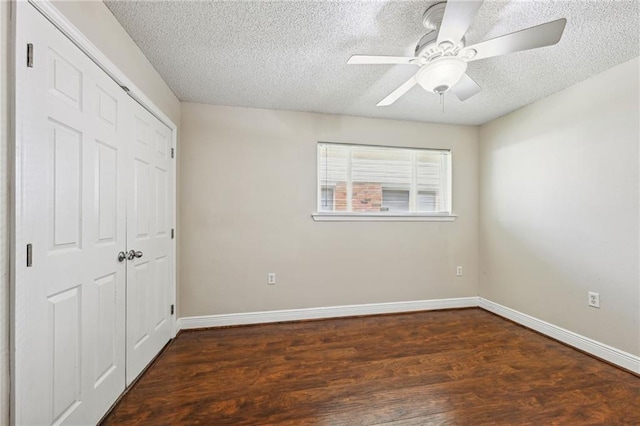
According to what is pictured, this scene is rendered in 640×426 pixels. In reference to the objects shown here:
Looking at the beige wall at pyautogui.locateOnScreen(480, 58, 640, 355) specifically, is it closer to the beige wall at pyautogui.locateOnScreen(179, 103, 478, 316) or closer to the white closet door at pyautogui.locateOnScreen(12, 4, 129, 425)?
the beige wall at pyautogui.locateOnScreen(179, 103, 478, 316)

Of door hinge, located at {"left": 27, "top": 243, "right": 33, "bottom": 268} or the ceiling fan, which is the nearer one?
door hinge, located at {"left": 27, "top": 243, "right": 33, "bottom": 268}

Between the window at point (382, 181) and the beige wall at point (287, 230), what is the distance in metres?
0.11

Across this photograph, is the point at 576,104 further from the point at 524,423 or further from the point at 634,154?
the point at 524,423

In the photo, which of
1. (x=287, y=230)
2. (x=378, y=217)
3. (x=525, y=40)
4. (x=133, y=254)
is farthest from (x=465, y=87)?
(x=133, y=254)

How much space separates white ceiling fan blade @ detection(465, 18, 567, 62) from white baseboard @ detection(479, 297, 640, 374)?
2.42 metres

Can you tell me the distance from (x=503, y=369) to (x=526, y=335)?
0.89 metres

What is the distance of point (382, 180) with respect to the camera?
3340mm

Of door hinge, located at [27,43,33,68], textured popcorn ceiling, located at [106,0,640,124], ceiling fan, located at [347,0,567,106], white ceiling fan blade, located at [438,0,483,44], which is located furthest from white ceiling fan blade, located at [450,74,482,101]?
door hinge, located at [27,43,33,68]

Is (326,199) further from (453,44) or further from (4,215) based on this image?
(4,215)

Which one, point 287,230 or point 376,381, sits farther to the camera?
point 287,230

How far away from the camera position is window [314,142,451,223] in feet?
10.5

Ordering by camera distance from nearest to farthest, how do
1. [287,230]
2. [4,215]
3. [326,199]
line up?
[4,215] → [287,230] → [326,199]

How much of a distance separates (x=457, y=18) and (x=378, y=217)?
87.3 inches

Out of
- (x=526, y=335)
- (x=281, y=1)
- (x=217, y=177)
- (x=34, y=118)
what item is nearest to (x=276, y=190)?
(x=217, y=177)
